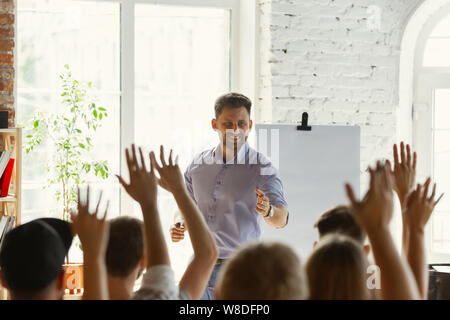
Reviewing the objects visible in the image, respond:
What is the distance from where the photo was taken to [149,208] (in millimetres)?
1578

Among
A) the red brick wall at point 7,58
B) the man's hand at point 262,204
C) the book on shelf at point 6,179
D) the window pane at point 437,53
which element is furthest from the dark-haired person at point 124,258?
the window pane at point 437,53

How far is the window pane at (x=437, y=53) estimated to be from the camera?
14.0 ft

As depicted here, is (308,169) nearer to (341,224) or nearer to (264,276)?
(341,224)

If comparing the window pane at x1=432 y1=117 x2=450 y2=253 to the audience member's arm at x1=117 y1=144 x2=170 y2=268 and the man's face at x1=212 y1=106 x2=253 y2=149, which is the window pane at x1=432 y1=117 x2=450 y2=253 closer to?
the man's face at x1=212 y1=106 x2=253 y2=149

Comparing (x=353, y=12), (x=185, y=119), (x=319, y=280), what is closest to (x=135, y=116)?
(x=185, y=119)

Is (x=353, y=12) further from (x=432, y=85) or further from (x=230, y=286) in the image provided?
(x=230, y=286)

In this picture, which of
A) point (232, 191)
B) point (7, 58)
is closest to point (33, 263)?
point (232, 191)

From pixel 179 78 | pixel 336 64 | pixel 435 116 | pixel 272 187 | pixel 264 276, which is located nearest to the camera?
pixel 264 276

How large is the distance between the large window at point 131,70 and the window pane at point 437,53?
4.33 feet

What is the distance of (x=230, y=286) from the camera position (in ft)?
3.93

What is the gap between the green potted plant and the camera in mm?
3652

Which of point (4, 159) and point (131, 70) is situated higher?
point (131, 70)

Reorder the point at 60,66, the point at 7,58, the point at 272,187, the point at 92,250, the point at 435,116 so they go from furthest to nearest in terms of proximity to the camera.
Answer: the point at 435,116 < the point at 60,66 < the point at 7,58 < the point at 272,187 < the point at 92,250

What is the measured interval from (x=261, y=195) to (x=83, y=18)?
6.83ft
